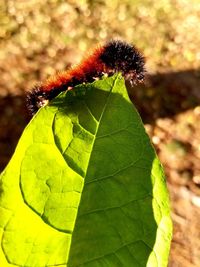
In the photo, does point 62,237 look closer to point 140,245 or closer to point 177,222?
point 140,245

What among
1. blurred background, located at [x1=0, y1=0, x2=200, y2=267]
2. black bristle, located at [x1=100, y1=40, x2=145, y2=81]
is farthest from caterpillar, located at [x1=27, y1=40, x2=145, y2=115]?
blurred background, located at [x1=0, y1=0, x2=200, y2=267]

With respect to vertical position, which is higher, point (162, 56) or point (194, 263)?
point (162, 56)

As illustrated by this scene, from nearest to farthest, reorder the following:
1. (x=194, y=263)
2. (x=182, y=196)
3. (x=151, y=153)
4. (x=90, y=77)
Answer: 1. (x=151, y=153)
2. (x=90, y=77)
3. (x=194, y=263)
4. (x=182, y=196)

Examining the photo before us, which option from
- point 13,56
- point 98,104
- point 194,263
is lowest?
point 194,263

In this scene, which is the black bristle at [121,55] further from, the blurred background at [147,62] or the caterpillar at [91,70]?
the blurred background at [147,62]

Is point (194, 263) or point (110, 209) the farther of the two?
point (194, 263)

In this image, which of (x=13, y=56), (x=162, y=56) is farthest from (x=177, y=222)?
(x=13, y=56)

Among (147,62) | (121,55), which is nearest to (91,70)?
(121,55)
